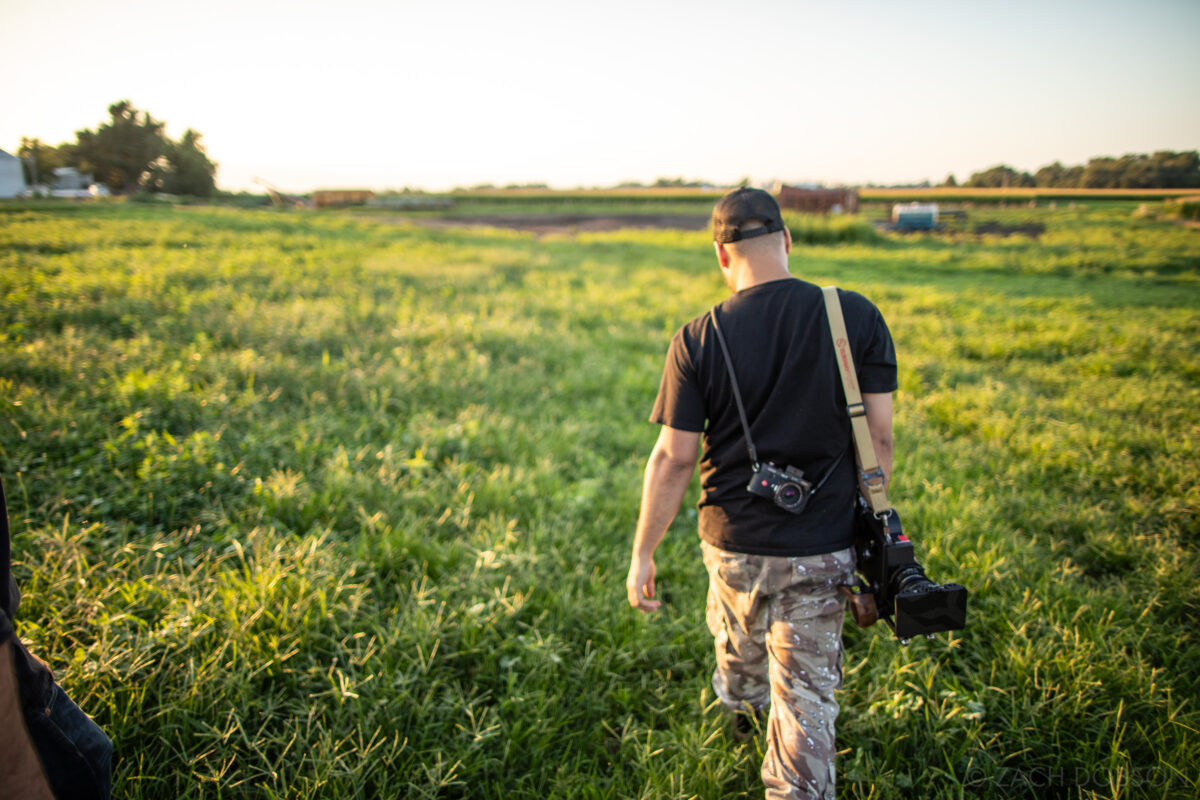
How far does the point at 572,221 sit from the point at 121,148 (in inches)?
1644

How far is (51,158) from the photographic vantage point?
4363 mm

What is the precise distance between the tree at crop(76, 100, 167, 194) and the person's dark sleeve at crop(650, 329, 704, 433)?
7.21 meters

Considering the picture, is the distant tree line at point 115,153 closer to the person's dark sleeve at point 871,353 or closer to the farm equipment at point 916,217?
the person's dark sleeve at point 871,353

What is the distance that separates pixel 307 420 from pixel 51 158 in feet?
9.71

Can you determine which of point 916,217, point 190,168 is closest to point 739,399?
point 190,168

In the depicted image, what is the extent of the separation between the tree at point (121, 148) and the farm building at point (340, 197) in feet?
168

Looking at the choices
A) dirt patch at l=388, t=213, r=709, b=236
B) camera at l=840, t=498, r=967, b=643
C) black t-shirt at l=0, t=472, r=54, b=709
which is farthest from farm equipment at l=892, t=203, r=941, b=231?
black t-shirt at l=0, t=472, r=54, b=709

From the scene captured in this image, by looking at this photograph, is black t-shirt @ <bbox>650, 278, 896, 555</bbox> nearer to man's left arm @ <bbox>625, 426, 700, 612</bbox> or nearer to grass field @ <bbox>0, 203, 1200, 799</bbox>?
man's left arm @ <bbox>625, 426, 700, 612</bbox>

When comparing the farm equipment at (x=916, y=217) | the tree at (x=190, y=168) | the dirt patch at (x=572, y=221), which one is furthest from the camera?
the dirt patch at (x=572, y=221)

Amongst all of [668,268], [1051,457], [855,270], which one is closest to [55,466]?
[1051,457]

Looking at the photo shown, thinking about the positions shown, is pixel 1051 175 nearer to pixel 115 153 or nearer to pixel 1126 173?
pixel 1126 173

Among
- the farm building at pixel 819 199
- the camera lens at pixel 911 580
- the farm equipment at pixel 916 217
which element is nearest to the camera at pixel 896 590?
the camera lens at pixel 911 580

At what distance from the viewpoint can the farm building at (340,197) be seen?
173 feet

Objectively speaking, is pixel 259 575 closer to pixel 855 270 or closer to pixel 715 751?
pixel 715 751
